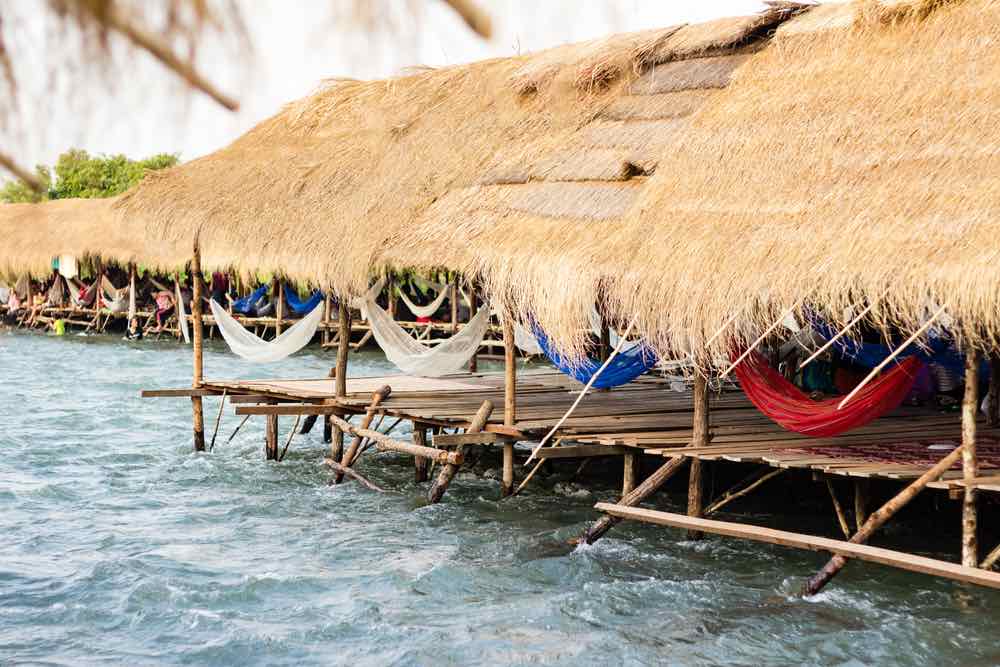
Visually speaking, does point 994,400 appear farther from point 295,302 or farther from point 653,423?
point 295,302

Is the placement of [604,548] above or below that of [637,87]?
below

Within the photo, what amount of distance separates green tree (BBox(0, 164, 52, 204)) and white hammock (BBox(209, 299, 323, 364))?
9010 millimetres

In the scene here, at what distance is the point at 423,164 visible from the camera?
9.68 meters

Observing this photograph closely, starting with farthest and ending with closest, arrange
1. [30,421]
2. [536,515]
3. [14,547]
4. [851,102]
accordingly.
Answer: [30,421] < [536,515] < [14,547] < [851,102]

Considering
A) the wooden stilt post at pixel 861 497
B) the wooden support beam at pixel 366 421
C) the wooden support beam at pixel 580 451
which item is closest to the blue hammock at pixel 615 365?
the wooden support beam at pixel 580 451

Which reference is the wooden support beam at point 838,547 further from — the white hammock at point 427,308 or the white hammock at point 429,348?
the white hammock at point 427,308

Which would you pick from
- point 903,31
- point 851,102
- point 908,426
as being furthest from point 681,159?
point 908,426

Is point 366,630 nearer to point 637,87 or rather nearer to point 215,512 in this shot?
point 215,512

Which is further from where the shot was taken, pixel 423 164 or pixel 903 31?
pixel 423 164

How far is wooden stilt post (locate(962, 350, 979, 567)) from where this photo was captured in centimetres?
559

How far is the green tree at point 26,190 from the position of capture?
104cm

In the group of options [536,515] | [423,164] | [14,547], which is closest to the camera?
[14,547]

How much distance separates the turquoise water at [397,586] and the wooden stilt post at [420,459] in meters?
0.12

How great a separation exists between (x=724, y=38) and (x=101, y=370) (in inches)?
469
